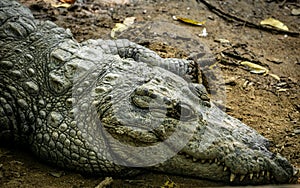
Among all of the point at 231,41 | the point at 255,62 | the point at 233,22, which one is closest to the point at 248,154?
the point at 255,62

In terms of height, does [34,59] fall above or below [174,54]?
above

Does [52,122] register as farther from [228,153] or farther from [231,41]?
[231,41]

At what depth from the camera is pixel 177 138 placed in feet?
11.1

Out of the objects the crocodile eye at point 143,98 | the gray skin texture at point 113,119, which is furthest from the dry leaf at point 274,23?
the crocodile eye at point 143,98

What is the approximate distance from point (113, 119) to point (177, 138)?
520 millimetres

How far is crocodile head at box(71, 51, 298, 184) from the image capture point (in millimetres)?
3320

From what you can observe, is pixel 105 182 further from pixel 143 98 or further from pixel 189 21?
pixel 189 21

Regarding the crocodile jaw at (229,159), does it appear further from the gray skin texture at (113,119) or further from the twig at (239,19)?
the twig at (239,19)

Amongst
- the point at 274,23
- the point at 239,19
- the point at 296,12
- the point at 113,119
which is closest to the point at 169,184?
the point at 113,119

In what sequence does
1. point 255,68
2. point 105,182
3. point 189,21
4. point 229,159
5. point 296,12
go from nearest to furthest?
point 229,159 → point 105,182 → point 255,68 → point 189,21 → point 296,12

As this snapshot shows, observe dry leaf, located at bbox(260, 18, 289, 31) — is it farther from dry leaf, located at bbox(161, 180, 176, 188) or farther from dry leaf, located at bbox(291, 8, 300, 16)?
dry leaf, located at bbox(161, 180, 176, 188)

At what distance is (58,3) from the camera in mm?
6129

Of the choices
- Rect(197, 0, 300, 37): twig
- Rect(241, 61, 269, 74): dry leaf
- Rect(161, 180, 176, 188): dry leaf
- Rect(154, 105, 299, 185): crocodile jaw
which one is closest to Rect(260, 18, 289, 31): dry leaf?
Rect(197, 0, 300, 37): twig

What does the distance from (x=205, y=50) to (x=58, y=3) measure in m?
2.20
